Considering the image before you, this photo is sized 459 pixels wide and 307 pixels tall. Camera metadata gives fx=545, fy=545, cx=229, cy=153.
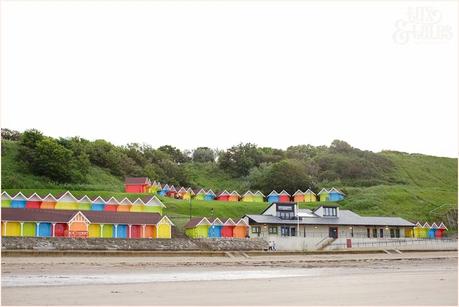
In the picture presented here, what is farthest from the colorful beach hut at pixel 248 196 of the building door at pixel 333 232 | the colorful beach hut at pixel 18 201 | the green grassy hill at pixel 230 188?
the colorful beach hut at pixel 18 201

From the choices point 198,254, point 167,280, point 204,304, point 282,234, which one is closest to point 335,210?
point 282,234

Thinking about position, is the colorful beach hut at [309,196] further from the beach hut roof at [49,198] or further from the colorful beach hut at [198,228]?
the beach hut roof at [49,198]

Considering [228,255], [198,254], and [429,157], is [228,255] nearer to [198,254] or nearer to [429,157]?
[198,254]

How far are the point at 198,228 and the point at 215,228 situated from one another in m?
2.41

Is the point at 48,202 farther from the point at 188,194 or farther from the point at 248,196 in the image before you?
the point at 248,196

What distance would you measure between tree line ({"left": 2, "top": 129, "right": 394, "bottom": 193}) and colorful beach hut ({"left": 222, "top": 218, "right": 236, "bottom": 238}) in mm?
28147

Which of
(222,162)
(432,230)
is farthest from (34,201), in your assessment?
(222,162)

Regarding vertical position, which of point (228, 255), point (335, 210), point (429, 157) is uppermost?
point (429, 157)

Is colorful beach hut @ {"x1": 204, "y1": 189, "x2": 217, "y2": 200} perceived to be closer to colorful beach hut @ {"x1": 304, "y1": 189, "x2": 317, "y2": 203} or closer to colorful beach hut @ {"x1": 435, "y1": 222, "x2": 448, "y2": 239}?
colorful beach hut @ {"x1": 304, "y1": 189, "x2": 317, "y2": 203}

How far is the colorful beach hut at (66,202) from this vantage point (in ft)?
190

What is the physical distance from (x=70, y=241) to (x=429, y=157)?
117 metres

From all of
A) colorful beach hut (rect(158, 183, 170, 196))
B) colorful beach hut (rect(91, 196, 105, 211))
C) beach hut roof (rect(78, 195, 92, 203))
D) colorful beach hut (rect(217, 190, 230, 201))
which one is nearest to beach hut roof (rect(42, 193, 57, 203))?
beach hut roof (rect(78, 195, 92, 203))

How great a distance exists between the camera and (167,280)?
82.4ft

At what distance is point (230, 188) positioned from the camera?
336ft
